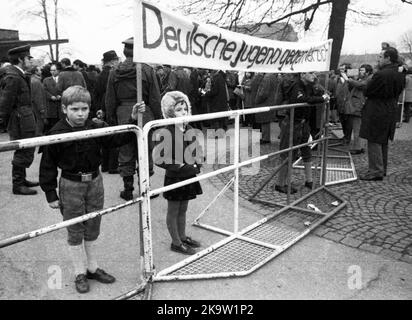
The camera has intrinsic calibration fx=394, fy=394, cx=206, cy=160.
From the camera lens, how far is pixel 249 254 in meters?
3.69

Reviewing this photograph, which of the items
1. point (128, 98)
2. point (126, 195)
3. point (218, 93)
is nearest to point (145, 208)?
point (126, 195)

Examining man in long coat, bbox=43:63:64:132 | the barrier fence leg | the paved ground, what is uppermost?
man in long coat, bbox=43:63:64:132

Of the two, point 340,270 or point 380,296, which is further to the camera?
point 340,270

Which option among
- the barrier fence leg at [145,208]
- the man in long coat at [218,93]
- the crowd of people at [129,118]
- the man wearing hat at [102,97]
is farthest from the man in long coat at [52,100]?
the barrier fence leg at [145,208]

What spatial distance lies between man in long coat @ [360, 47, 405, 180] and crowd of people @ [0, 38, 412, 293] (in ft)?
0.05

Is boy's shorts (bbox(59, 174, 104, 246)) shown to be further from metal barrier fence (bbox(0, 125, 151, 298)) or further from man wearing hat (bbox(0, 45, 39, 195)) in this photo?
man wearing hat (bbox(0, 45, 39, 195))

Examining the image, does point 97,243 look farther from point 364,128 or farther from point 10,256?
point 364,128

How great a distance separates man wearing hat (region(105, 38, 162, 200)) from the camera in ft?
16.0

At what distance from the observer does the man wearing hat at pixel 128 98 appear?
4891mm

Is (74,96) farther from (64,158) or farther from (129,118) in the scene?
(129,118)

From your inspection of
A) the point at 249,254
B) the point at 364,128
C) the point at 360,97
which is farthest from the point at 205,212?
the point at 360,97

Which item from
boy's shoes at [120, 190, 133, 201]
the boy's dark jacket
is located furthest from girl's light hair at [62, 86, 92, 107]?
boy's shoes at [120, 190, 133, 201]

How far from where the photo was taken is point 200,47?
10.7 ft
